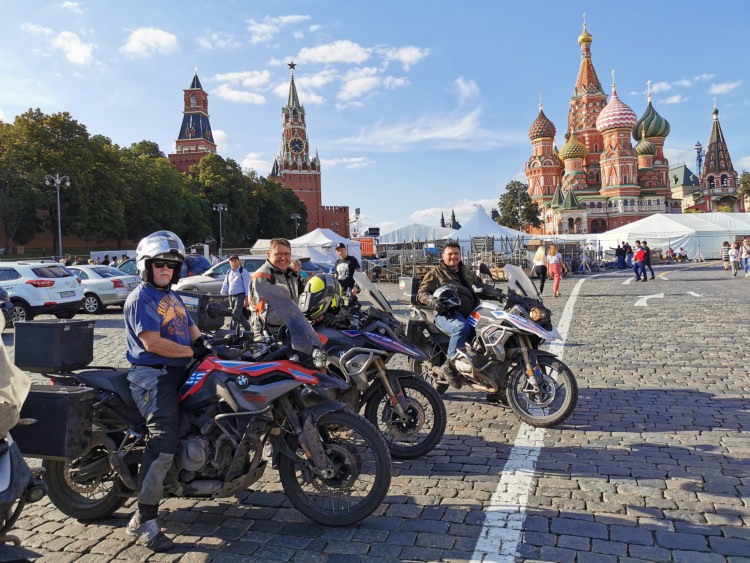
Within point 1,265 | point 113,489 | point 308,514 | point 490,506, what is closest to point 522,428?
point 490,506

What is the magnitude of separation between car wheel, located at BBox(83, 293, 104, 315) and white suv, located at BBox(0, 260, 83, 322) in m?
1.87

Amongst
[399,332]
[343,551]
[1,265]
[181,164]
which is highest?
[181,164]

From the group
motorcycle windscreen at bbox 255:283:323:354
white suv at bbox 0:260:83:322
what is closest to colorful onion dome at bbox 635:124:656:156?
white suv at bbox 0:260:83:322

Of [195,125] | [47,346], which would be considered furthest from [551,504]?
[195,125]

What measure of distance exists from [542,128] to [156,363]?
93759mm

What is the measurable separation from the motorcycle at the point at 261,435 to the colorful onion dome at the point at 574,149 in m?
89.7

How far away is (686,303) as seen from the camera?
1500 cm

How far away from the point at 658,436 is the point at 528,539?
7.51ft

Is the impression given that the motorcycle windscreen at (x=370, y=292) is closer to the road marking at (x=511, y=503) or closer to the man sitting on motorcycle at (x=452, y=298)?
the man sitting on motorcycle at (x=452, y=298)

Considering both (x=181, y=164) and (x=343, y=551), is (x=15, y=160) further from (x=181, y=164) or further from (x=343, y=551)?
(x=181, y=164)

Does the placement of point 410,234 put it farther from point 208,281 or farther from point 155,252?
point 155,252

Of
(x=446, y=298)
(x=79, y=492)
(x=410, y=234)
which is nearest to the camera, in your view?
(x=79, y=492)

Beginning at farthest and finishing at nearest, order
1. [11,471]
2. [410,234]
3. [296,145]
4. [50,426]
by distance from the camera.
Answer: [296,145] → [410,234] → [50,426] → [11,471]

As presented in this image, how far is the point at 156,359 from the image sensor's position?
3424 millimetres
